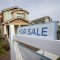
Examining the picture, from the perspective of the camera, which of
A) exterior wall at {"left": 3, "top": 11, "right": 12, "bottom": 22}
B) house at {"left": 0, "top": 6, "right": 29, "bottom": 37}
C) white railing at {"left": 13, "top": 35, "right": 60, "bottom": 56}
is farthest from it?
exterior wall at {"left": 3, "top": 11, "right": 12, "bottom": 22}

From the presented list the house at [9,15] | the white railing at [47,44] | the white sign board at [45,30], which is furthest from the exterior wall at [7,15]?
the white railing at [47,44]

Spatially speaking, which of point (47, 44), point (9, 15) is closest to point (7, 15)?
point (9, 15)

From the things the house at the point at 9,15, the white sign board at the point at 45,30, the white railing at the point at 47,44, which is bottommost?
the white railing at the point at 47,44

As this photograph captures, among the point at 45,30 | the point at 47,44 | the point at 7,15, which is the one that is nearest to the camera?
the point at 47,44

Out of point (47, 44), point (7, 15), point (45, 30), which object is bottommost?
point (47, 44)

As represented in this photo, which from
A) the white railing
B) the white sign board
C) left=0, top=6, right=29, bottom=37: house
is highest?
left=0, top=6, right=29, bottom=37: house

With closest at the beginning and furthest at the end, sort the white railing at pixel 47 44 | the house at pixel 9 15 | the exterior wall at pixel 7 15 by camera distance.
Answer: the white railing at pixel 47 44 < the house at pixel 9 15 < the exterior wall at pixel 7 15

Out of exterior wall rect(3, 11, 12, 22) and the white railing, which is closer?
the white railing

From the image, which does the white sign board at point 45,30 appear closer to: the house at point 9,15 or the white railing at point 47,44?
the white railing at point 47,44

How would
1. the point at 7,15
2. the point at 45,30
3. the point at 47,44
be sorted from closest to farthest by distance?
the point at 47,44 < the point at 45,30 < the point at 7,15

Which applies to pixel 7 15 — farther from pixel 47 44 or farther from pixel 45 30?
pixel 47 44

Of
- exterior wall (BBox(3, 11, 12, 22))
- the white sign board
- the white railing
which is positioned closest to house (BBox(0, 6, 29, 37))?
exterior wall (BBox(3, 11, 12, 22))

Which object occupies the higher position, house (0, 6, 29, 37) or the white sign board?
house (0, 6, 29, 37)

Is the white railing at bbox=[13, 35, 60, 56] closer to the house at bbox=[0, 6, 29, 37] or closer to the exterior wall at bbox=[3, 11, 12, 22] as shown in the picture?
the house at bbox=[0, 6, 29, 37]
